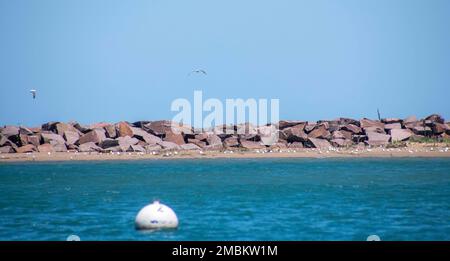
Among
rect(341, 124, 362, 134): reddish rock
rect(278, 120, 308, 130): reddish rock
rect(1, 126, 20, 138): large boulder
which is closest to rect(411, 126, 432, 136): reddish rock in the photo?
rect(341, 124, 362, 134): reddish rock

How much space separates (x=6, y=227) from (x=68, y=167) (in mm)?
43356

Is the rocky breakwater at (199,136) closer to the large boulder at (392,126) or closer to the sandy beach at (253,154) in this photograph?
the large boulder at (392,126)

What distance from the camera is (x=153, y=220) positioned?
2425 centimetres

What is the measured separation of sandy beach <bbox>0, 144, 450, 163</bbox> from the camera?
265 ft

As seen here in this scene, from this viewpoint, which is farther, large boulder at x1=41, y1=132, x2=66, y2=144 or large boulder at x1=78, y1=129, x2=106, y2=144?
large boulder at x1=78, y1=129, x2=106, y2=144

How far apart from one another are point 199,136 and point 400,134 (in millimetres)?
20442

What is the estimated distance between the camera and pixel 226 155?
83125 mm

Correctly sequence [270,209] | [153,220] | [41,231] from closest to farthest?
[153,220] < [41,231] < [270,209]

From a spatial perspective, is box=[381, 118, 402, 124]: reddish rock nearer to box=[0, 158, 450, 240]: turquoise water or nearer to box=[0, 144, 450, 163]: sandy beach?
box=[0, 144, 450, 163]: sandy beach

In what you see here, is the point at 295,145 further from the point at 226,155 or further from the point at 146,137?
the point at 146,137

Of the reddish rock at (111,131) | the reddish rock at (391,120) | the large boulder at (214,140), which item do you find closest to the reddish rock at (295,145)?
the large boulder at (214,140)

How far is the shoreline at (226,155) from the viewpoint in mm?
80750
